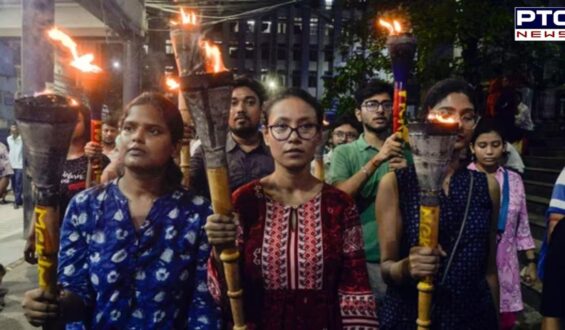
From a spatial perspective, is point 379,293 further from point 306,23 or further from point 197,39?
point 306,23

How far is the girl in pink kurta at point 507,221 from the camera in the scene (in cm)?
389

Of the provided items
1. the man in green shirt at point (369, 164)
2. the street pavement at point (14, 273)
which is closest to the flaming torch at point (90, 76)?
the man in green shirt at point (369, 164)

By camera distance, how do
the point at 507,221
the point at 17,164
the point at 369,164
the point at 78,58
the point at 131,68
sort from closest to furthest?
the point at 78,58, the point at 369,164, the point at 507,221, the point at 17,164, the point at 131,68

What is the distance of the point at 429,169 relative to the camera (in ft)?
7.18

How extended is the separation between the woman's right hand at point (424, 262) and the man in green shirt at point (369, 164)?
49.9 inches

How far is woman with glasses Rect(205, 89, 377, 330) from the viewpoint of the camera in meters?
2.27

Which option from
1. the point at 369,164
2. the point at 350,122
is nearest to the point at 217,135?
the point at 369,164

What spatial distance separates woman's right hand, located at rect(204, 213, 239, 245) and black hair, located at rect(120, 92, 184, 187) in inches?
20.9

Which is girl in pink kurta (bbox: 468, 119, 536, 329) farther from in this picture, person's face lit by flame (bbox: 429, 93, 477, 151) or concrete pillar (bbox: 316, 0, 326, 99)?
concrete pillar (bbox: 316, 0, 326, 99)

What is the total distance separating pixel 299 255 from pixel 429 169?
679mm

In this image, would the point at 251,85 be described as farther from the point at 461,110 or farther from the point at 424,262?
the point at 424,262

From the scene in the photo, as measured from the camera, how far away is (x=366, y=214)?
11.7ft

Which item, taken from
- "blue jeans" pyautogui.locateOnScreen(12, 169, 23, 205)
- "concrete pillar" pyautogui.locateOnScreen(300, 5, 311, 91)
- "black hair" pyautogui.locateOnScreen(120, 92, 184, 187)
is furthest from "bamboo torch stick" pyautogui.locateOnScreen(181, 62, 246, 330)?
"concrete pillar" pyautogui.locateOnScreen(300, 5, 311, 91)

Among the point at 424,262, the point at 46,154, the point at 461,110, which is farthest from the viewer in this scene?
the point at 461,110
